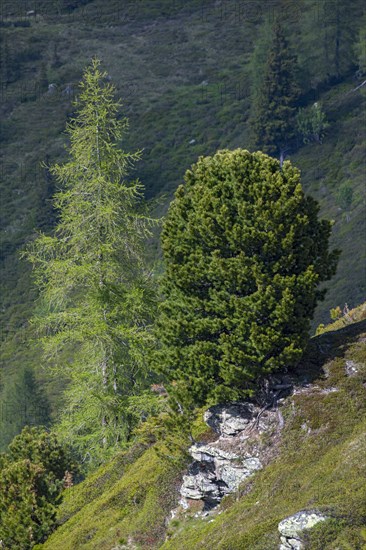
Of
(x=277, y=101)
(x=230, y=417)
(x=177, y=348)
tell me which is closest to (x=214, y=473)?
(x=230, y=417)

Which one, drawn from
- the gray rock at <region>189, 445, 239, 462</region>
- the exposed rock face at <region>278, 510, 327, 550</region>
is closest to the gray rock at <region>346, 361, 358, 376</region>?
the gray rock at <region>189, 445, 239, 462</region>

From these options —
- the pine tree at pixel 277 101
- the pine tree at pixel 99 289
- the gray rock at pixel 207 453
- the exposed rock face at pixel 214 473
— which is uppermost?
the pine tree at pixel 99 289

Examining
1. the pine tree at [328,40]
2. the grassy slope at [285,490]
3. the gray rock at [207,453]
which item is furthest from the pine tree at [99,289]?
the pine tree at [328,40]

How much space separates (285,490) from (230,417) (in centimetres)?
349

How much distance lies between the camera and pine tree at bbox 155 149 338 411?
917 inches

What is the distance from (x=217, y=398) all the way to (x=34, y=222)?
75.7 meters

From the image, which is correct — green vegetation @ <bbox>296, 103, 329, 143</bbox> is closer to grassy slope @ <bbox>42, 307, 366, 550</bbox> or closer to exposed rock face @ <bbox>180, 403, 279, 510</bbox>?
grassy slope @ <bbox>42, 307, 366, 550</bbox>

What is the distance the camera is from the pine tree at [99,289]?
3089 centimetres

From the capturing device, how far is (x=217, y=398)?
23.8 meters

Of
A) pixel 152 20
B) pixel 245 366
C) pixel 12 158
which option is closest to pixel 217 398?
pixel 245 366

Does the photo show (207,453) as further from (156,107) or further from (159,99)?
(159,99)

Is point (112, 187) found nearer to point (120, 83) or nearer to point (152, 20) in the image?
point (120, 83)

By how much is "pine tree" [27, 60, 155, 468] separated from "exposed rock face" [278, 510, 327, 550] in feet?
41.8

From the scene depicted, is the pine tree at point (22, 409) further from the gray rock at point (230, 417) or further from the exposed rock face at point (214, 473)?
the gray rock at point (230, 417)
